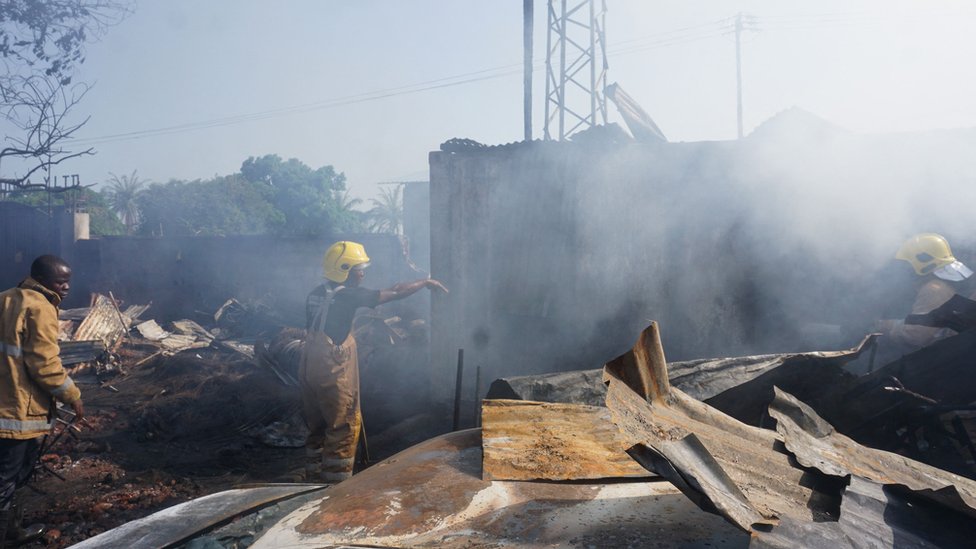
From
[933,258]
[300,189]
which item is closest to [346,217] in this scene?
[300,189]

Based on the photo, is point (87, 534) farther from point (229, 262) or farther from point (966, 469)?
point (229, 262)

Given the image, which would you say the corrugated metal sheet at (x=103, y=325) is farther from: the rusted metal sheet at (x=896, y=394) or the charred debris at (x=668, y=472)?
the rusted metal sheet at (x=896, y=394)

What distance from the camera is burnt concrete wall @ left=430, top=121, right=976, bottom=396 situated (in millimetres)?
6266

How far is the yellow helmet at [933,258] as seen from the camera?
4.87 meters

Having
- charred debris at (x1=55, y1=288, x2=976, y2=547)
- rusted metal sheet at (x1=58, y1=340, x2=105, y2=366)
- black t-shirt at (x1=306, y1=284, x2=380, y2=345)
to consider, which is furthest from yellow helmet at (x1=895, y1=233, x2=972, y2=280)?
rusted metal sheet at (x1=58, y1=340, x2=105, y2=366)

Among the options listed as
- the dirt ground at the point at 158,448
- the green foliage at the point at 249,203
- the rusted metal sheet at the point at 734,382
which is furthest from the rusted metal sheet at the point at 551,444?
the green foliage at the point at 249,203

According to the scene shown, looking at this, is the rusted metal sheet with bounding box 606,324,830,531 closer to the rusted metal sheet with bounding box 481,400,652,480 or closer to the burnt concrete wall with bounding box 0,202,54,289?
the rusted metal sheet with bounding box 481,400,652,480

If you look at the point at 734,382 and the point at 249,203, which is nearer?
the point at 734,382

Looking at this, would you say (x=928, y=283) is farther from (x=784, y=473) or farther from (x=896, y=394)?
(x=784, y=473)

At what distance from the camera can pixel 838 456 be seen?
98.8 inches

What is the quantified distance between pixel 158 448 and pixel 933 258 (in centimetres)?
836

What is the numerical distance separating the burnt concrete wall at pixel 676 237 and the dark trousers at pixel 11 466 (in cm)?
441

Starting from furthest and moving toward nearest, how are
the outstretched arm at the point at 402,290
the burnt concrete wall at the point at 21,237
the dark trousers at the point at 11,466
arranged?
the burnt concrete wall at the point at 21,237
the outstretched arm at the point at 402,290
the dark trousers at the point at 11,466

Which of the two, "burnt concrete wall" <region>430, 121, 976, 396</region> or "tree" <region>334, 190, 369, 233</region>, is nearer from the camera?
"burnt concrete wall" <region>430, 121, 976, 396</region>
